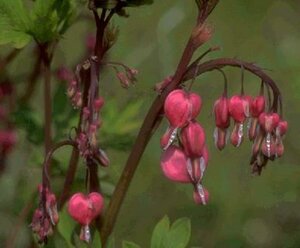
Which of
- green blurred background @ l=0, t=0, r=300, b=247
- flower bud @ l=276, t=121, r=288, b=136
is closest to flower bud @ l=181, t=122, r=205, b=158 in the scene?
flower bud @ l=276, t=121, r=288, b=136

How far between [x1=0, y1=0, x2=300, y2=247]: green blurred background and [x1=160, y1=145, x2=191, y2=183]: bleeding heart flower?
0.53m

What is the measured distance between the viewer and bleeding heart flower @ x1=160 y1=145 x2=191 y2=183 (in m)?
1.32

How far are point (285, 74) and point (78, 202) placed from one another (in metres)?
2.05

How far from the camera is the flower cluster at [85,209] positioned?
4.43ft

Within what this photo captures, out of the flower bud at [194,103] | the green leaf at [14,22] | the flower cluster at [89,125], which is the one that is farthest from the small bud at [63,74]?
the flower bud at [194,103]

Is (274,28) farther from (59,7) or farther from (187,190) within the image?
(59,7)

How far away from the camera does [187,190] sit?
282 centimetres

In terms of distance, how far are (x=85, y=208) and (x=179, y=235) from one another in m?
0.22

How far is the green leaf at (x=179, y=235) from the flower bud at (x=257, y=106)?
0.26 metres

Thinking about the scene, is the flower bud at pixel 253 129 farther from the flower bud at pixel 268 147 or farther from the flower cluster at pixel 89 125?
the flower cluster at pixel 89 125

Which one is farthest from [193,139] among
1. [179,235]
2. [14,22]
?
[14,22]

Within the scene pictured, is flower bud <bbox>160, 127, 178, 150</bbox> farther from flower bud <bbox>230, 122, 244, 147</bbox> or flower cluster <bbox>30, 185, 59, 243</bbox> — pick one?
flower cluster <bbox>30, 185, 59, 243</bbox>

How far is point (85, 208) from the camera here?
1.35 metres

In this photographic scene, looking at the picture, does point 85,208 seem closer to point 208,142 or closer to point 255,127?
point 255,127
